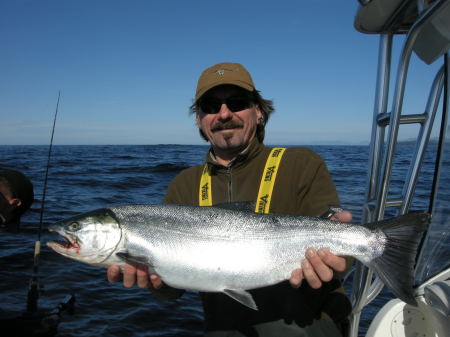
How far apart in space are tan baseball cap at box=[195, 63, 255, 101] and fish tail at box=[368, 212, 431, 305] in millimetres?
1764

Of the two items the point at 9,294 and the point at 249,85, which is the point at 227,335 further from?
the point at 9,294

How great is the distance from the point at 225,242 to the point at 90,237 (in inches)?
45.7

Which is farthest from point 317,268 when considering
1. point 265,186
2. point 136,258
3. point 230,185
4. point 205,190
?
point 136,258

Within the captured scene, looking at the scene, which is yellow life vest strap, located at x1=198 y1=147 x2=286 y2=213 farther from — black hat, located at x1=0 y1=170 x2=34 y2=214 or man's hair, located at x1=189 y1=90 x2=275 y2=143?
black hat, located at x1=0 y1=170 x2=34 y2=214

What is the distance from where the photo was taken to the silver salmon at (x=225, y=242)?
2.83 meters

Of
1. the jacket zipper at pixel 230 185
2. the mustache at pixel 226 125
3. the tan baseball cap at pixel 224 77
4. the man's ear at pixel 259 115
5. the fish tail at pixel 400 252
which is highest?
the tan baseball cap at pixel 224 77

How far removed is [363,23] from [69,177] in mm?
21420

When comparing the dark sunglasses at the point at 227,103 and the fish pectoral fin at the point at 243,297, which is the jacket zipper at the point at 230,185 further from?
the fish pectoral fin at the point at 243,297

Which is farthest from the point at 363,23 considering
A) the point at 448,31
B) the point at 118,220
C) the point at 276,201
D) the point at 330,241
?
the point at 118,220

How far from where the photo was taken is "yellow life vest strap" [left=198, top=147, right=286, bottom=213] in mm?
3346

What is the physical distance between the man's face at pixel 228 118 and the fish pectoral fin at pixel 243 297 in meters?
1.36

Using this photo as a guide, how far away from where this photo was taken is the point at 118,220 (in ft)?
10.5

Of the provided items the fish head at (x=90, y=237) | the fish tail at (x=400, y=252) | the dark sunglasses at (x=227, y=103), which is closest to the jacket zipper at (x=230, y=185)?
the dark sunglasses at (x=227, y=103)

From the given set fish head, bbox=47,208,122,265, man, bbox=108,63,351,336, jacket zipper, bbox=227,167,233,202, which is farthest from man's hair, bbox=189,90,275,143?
fish head, bbox=47,208,122,265
